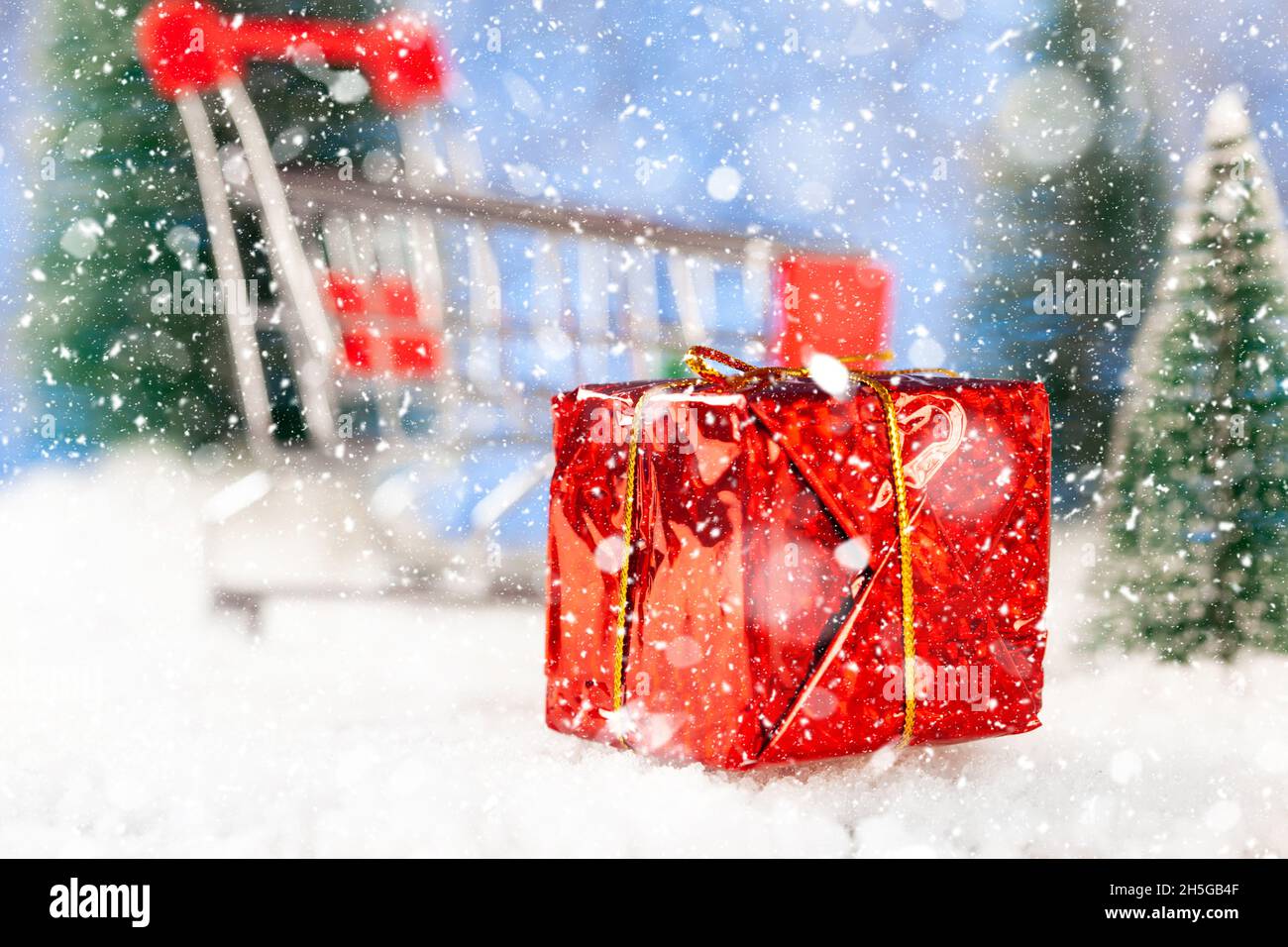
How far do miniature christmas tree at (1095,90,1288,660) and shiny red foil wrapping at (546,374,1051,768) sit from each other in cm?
69

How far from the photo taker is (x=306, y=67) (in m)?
3.59

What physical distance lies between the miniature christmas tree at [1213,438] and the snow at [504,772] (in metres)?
0.07

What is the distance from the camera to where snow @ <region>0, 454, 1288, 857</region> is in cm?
105

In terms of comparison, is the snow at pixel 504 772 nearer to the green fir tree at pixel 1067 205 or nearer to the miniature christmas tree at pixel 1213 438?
the miniature christmas tree at pixel 1213 438

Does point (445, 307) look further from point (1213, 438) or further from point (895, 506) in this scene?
point (1213, 438)

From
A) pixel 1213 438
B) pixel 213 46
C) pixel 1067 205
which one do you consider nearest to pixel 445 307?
pixel 213 46

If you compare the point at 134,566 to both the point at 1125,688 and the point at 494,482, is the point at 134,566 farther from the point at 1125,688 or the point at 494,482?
the point at 1125,688

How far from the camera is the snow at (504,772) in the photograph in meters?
1.05

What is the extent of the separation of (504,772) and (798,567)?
37 cm

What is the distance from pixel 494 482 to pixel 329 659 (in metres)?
0.75

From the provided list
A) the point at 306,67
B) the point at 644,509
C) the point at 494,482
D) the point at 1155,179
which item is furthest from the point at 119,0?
the point at 644,509

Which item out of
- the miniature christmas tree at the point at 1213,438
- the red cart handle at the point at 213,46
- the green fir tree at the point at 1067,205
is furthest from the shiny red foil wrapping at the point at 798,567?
the green fir tree at the point at 1067,205

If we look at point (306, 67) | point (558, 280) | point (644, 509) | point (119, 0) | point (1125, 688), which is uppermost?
point (119, 0)

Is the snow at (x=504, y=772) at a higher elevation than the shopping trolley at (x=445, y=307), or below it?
below
